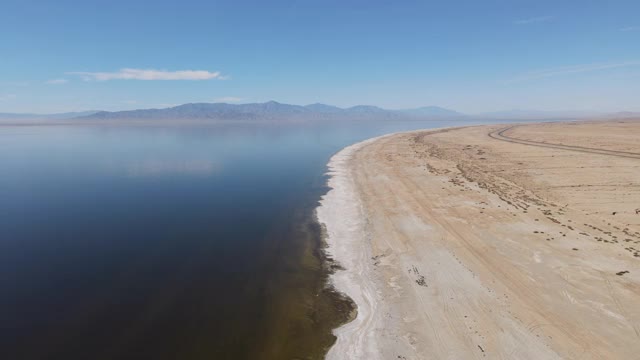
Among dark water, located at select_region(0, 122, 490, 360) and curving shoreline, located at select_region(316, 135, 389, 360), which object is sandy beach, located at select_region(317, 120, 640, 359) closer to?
curving shoreline, located at select_region(316, 135, 389, 360)

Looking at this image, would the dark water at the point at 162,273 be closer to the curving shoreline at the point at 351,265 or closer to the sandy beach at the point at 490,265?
the curving shoreline at the point at 351,265

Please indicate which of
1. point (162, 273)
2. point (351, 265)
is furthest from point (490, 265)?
point (162, 273)

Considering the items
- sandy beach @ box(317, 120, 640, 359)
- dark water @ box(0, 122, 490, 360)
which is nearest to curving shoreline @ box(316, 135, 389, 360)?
sandy beach @ box(317, 120, 640, 359)

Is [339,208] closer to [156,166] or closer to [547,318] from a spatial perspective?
[547,318]

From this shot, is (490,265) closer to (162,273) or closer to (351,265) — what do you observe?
(351,265)

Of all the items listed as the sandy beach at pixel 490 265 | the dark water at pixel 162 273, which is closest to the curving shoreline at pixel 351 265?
the sandy beach at pixel 490 265

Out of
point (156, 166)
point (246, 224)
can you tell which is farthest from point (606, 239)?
point (156, 166)
